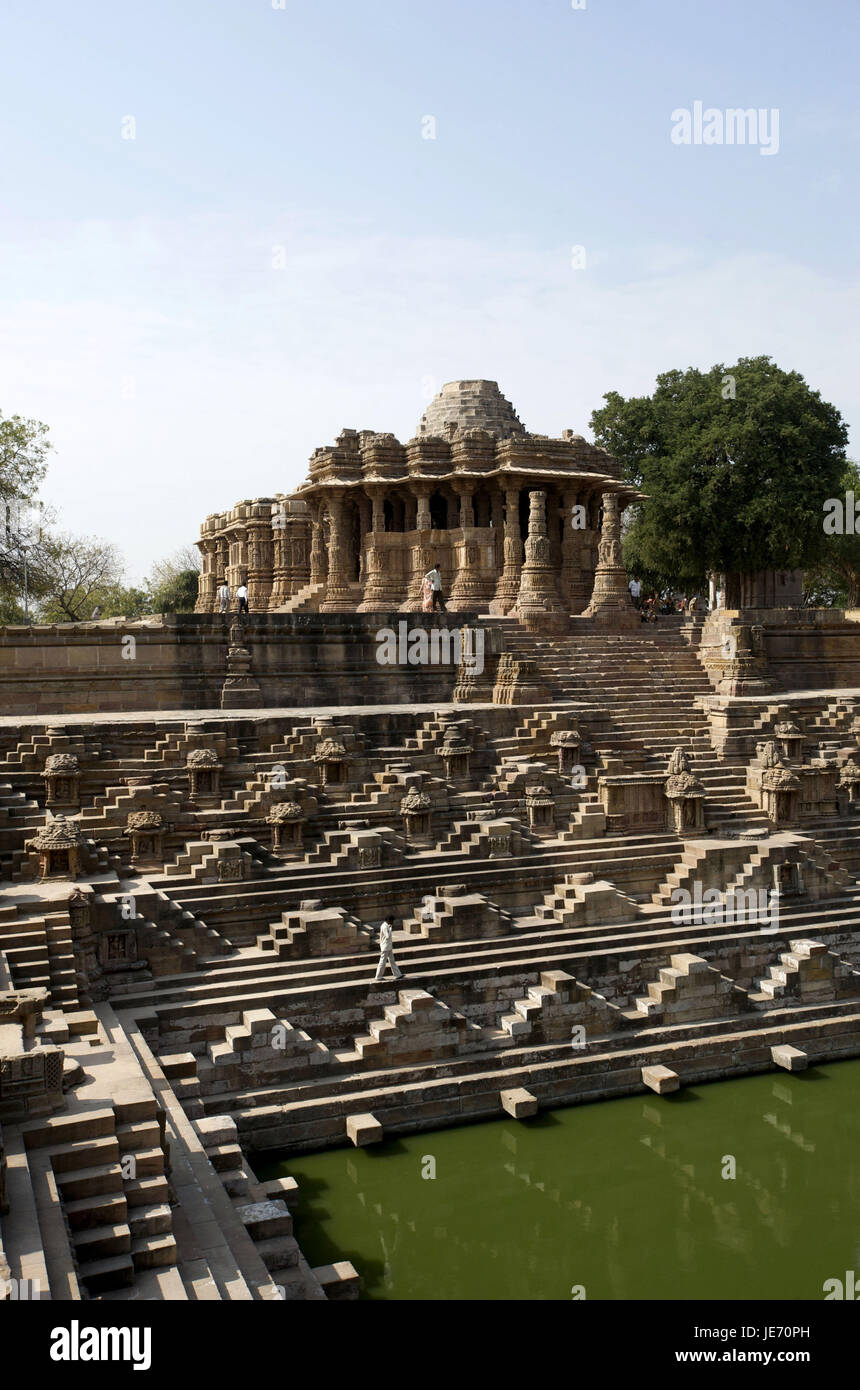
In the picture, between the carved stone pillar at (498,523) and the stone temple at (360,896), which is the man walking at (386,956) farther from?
the carved stone pillar at (498,523)

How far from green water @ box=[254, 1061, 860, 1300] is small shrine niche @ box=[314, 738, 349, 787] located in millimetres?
5982

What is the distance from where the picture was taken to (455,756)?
1766 cm

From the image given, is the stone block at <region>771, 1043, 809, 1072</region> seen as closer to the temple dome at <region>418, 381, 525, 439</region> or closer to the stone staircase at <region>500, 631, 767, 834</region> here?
the stone staircase at <region>500, 631, 767, 834</region>

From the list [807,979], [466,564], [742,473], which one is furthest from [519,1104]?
[742,473]

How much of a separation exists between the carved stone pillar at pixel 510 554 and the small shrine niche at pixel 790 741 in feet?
28.3

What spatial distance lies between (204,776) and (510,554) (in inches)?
550

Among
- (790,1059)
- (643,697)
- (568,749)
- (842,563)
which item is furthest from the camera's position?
(842,563)

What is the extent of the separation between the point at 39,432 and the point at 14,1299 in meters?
25.7

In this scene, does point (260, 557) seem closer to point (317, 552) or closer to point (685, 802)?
point (317, 552)

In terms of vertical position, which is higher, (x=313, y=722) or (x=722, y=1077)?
(x=313, y=722)

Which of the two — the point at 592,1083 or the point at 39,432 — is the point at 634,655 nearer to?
the point at 592,1083

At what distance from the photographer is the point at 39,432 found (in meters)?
28.5

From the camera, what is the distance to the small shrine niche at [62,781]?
49.7 ft
